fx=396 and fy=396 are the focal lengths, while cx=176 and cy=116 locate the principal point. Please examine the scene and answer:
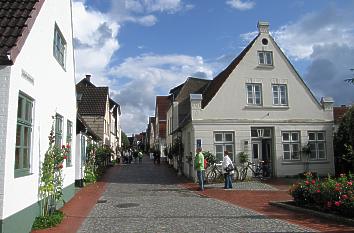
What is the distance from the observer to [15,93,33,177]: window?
25.8 feet

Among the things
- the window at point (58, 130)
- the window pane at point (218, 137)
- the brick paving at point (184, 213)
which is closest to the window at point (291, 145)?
the window pane at point (218, 137)

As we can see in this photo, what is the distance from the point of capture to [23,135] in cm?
820

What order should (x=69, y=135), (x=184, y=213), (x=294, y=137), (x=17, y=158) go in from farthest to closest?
(x=294, y=137) → (x=69, y=135) → (x=184, y=213) → (x=17, y=158)

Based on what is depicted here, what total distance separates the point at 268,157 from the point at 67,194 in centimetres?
1305

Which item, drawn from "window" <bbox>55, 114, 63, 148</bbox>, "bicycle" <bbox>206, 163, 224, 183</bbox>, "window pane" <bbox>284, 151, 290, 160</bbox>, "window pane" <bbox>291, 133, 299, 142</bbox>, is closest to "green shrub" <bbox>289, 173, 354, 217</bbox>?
"window" <bbox>55, 114, 63, 148</bbox>

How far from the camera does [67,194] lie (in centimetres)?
1425

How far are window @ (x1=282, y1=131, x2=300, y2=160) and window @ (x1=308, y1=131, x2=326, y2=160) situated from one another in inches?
33.2

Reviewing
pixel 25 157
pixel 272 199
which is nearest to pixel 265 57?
pixel 272 199

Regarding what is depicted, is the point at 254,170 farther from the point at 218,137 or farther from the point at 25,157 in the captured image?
the point at 25,157

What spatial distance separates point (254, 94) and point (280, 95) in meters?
1.65

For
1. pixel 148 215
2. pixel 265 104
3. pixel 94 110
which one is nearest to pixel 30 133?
pixel 148 215

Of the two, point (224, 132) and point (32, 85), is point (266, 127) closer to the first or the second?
point (224, 132)

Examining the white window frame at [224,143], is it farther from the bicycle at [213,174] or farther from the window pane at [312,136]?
the window pane at [312,136]

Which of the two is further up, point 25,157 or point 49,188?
point 25,157
